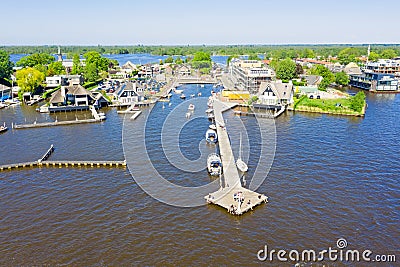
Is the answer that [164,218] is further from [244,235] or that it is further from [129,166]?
[129,166]

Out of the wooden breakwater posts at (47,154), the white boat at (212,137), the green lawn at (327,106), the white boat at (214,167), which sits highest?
the green lawn at (327,106)

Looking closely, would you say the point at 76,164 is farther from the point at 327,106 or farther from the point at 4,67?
the point at 4,67

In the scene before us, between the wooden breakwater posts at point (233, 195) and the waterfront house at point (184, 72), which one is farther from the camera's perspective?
the waterfront house at point (184, 72)

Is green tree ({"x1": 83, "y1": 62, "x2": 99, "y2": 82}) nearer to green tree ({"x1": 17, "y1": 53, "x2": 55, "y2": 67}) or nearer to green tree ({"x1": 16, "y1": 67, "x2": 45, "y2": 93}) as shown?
green tree ({"x1": 16, "y1": 67, "x2": 45, "y2": 93})

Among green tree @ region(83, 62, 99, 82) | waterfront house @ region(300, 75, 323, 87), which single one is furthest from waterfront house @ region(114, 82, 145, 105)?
waterfront house @ region(300, 75, 323, 87)

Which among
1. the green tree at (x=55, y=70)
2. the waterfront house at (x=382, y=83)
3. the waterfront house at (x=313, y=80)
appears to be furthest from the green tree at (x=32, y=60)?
the waterfront house at (x=382, y=83)

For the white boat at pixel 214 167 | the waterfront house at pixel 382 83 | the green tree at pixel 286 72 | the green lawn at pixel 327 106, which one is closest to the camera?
the white boat at pixel 214 167

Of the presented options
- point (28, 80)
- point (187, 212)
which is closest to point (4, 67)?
point (28, 80)

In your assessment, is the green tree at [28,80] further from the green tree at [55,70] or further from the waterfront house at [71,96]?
the green tree at [55,70]
